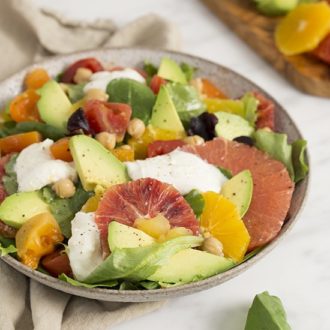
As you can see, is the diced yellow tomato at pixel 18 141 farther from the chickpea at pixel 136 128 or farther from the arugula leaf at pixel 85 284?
the arugula leaf at pixel 85 284

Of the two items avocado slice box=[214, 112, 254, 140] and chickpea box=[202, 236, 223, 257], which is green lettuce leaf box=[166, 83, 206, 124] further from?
chickpea box=[202, 236, 223, 257]

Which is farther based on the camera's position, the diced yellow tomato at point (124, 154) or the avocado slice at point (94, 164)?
the diced yellow tomato at point (124, 154)

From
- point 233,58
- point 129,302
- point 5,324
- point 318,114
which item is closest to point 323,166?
point 318,114

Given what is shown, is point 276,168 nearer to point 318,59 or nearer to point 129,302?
point 129,302

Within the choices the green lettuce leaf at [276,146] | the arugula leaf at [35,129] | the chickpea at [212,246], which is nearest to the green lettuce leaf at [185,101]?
the green lettuce leaf at [276,146]

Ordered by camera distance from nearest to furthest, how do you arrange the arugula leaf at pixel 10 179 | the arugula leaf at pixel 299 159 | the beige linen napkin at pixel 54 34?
the arugula leaf at pixel 10 179
the arugula leaf at pixel 299 159
the beige linen napkin at pixel 54 34

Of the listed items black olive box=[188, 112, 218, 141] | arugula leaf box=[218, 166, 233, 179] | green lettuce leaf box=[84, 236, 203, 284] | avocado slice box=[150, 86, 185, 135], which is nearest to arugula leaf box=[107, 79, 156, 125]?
avocado slice box=[150, 86, 185, 135]

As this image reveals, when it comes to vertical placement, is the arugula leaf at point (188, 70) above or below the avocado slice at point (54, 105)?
above
